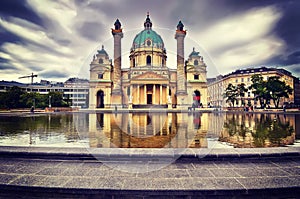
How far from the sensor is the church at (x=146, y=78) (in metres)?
53.7

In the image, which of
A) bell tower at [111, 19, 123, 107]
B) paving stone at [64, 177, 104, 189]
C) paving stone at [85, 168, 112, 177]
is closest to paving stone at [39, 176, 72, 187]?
paving stone at [64, 177, 104, 189]

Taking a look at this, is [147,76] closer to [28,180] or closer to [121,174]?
[121,174]

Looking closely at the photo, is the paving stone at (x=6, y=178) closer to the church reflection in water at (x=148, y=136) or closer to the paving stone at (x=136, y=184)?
the paving stone at (x=136, y=184)

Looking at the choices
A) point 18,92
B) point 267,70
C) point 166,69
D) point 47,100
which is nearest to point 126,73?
point 166,69

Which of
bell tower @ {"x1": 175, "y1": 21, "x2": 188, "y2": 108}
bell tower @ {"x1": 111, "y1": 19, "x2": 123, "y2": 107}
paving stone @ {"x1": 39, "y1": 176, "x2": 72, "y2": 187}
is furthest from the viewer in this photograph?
bell tower @ {"x1": 175, "y1": 21, "x2": 188, "y2": 108}

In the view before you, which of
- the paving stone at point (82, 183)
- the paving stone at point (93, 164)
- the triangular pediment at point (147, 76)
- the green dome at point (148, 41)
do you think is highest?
the green dome at point (148, 41)

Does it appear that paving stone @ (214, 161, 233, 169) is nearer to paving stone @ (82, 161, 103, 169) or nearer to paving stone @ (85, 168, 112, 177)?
paving stone @ (85, 168, 112, 177)

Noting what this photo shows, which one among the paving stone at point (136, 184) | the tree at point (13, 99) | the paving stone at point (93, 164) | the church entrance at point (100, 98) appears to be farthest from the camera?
the church entrance at point (100, 98)

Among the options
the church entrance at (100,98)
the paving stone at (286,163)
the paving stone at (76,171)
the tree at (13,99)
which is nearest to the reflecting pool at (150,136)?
the paving stone at (286,163)

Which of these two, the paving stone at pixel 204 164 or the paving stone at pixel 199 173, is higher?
the paving stone at pixel 204 164

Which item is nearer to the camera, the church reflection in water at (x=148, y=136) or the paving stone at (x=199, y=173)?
the paving stone at (x=199, y=173)

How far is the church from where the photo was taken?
53719mm

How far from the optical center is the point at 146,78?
173 ft

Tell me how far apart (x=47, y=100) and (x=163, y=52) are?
36.8 metres
